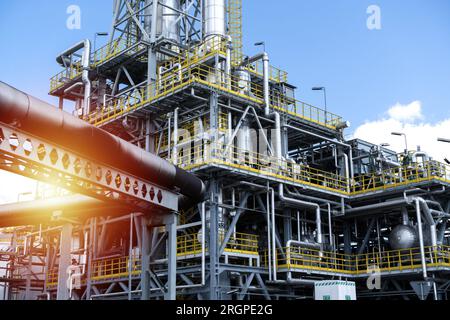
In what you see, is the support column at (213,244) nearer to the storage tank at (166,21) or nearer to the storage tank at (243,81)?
the storage tank at (243,81)

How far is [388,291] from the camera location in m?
33.7

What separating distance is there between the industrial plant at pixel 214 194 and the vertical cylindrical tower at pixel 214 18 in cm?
11

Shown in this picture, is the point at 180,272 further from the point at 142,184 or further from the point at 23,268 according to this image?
the point at 23,268

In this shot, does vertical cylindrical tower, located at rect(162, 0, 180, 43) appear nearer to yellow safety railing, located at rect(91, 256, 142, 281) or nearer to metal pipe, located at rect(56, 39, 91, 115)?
metal pipe, located at rect(56, 39, 91, 115)

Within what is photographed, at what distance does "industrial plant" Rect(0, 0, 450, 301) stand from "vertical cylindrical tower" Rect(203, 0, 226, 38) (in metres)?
0.11

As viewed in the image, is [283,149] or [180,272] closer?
[180,272]

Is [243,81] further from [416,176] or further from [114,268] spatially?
[114,268]

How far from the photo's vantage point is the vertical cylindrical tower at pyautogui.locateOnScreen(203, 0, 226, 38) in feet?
124

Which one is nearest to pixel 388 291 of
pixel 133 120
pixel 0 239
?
pixel 133 120

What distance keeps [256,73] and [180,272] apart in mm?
14789

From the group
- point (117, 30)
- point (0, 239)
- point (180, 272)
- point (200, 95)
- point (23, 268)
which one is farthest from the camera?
point (0, 239)

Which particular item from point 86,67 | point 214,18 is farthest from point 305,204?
point 86,67

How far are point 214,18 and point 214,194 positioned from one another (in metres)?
14.2
